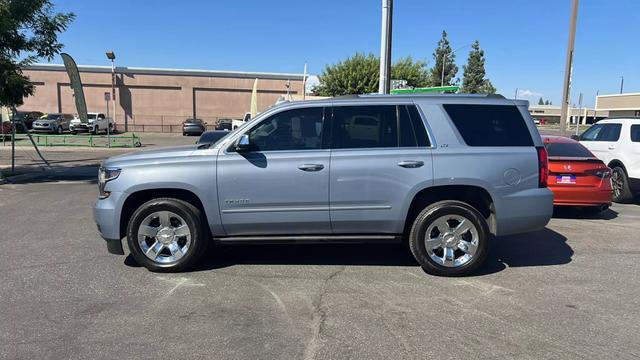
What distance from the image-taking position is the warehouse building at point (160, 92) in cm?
4819

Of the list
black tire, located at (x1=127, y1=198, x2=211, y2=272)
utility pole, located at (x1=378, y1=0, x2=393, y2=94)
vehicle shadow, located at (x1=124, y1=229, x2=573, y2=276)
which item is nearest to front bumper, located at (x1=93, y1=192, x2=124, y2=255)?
black tire, located at (x1=127, y1=198, x2=211, y2=272)

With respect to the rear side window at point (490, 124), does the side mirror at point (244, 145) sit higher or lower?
lower

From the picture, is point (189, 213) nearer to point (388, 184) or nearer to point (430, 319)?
point (388, 184)

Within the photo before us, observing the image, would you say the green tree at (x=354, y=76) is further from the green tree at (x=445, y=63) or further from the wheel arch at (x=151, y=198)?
the wheel arch at (x=151, y=198)

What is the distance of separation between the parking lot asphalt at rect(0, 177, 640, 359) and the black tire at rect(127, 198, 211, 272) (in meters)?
0.13

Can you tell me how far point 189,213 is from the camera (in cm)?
532

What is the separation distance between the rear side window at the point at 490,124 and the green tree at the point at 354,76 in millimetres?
38337

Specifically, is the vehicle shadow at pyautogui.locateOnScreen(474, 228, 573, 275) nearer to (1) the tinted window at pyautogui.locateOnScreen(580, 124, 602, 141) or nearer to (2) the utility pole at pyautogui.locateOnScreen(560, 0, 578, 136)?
(1) the tinted window at pyautogui.locateOnScreen(580, 124, 602, 141)

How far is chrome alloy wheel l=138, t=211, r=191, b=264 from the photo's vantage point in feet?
17.7

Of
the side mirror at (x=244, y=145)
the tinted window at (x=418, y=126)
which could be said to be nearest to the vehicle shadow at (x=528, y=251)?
the tinted window at (x=418, y=126)

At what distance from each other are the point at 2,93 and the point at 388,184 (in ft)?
37.3

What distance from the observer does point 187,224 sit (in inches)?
211

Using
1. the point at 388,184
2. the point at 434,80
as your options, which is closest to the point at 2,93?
the point at 388,184

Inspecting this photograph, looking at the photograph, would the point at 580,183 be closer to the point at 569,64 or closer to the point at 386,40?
the point at 386,40
